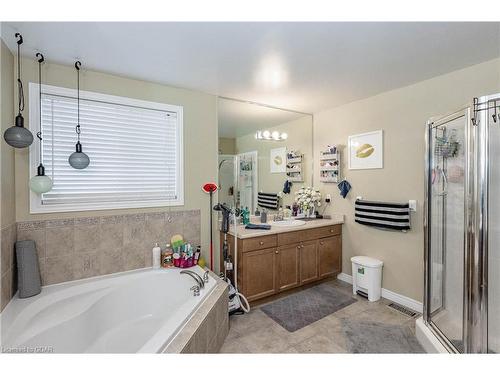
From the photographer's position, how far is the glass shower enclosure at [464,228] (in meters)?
1.59

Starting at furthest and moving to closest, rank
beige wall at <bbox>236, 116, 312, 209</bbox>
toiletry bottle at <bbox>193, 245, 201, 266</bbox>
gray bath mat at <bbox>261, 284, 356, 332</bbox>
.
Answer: beige wall at <bbox>236, 116, 312, 209</bbox>, toiletry bottle at <bbox>193, 245, 201, 266</bbox>, gray bath mat at <bbox>261, 284, 356, 332</bbox>

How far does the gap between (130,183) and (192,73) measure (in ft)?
4.02

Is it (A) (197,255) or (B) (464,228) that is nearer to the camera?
(B) (464,228)

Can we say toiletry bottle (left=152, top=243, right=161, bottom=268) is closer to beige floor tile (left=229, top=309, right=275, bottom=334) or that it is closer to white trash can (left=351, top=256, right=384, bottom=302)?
beige floor tile (left=229, top=309, right=275, bottom=334)

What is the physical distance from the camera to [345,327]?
2.22m

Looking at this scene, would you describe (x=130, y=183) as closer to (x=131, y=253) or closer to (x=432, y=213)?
(x=131, y=253)

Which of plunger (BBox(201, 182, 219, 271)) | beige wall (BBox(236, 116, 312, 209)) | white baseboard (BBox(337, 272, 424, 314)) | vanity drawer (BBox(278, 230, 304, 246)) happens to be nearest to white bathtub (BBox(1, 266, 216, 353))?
plunger (BBox(201, 182, 219, 271))

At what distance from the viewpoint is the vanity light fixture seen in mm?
3372

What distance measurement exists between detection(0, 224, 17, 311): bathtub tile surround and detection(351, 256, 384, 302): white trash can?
3.21 meters

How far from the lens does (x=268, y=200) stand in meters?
3.36

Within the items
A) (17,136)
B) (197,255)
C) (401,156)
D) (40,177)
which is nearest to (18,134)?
(17,136)

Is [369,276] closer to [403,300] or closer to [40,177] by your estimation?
[403,300]

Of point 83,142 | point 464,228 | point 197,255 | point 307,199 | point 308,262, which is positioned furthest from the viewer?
point 307,199

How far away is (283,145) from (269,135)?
A: 0.86ft
